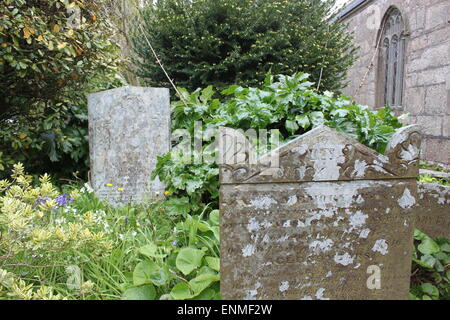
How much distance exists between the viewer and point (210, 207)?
298 centimetres

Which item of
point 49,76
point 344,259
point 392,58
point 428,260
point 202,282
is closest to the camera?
point 344,259

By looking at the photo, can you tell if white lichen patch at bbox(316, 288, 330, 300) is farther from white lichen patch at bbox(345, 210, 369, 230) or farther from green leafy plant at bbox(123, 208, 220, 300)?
green leafy plant at bbox(123, 208, 220, 300)

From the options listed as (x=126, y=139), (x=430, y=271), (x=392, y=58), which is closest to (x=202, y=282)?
(x=430, y=271)

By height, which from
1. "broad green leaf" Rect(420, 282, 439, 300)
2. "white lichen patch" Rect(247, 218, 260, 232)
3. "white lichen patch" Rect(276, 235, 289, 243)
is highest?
"white lichen patch" Rect(247, 218, 260, 232)

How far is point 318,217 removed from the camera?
175cm

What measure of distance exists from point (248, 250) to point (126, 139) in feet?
8.38

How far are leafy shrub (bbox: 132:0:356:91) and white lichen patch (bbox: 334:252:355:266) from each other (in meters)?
3.99

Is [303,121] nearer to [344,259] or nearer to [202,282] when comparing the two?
[344,259]

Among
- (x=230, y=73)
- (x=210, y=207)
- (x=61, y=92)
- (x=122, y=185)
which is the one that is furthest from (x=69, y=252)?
(x=230, y=73)

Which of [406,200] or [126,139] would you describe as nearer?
[406,200]

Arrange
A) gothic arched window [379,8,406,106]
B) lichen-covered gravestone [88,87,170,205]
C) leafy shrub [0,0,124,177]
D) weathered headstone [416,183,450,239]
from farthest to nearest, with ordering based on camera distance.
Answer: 1. gothic arched window [379,8,406,106]
2. lichen-covered gravestone [88,87,170,205]
3. leafy shrub [0,0,124,177]
4. weathered headstone [416,183,450,239]

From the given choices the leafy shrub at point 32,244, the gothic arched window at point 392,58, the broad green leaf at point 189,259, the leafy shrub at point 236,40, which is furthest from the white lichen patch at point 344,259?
the gothic arched window at point 392,58

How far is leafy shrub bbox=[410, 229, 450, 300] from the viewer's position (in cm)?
210

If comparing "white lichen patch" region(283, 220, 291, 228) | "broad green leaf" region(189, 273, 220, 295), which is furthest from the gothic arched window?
"broad green leaf" region(189, 273, 220, 295)
